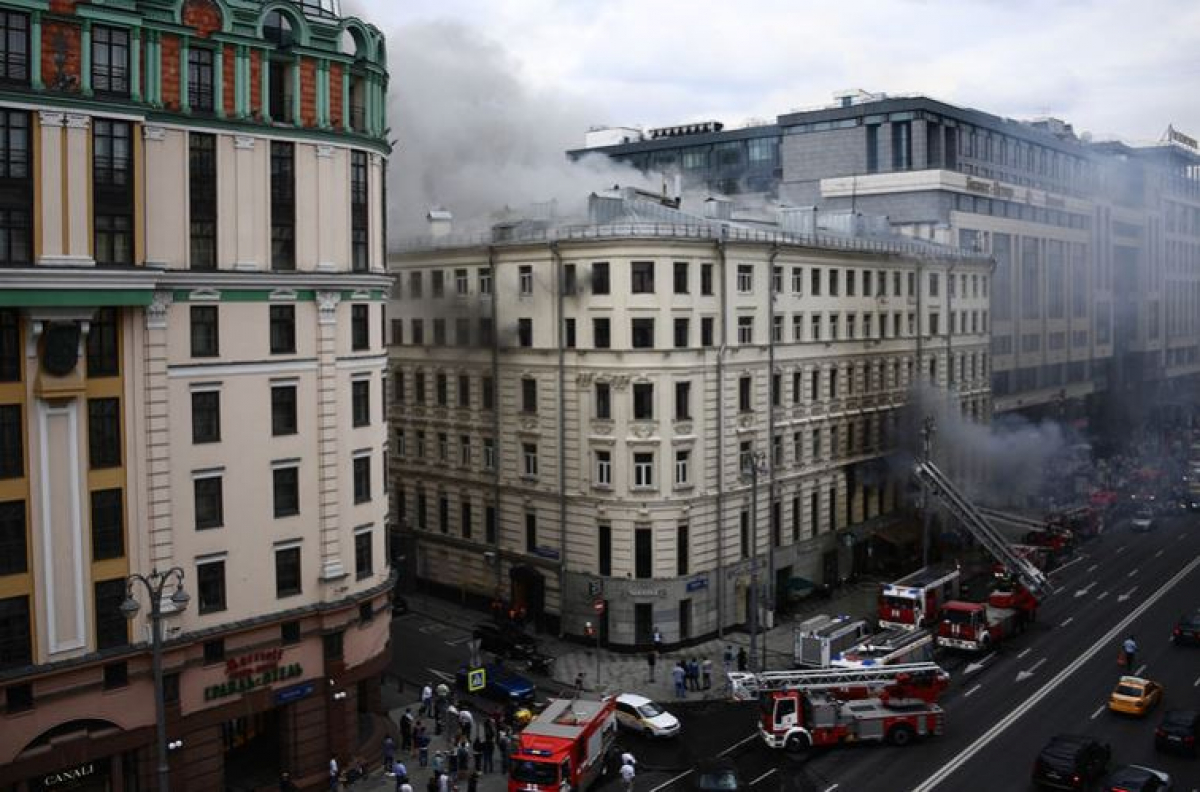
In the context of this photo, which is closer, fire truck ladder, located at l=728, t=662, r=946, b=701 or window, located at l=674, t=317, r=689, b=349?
fire truck ladder, located at l=728, t=662, r=946, b=701

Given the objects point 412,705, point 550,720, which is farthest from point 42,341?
point 412,705

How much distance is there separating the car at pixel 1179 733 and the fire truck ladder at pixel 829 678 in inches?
285

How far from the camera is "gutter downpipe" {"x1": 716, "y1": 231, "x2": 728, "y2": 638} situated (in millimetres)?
52406

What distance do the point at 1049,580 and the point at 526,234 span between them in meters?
35.4

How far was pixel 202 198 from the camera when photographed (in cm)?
3409

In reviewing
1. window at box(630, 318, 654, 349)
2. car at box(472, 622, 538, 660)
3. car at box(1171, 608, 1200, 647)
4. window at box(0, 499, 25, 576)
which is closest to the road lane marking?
car at box(1171, 608, 1200, 647)

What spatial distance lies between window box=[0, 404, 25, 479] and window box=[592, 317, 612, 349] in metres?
26.3

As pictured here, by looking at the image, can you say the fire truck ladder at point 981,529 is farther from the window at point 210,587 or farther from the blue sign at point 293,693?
the window at point 210,587

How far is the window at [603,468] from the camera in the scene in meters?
51.1

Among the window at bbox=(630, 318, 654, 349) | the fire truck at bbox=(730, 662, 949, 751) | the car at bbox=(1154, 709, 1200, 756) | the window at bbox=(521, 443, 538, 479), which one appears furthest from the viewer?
the window at bbox=(521, 443, 538, 479)

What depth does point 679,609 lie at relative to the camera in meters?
51.1

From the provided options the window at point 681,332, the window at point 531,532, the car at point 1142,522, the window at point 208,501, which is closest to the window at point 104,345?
the window at point 208,501


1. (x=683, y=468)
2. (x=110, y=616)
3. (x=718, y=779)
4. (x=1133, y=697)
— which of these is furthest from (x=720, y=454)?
(x=110, y=616)

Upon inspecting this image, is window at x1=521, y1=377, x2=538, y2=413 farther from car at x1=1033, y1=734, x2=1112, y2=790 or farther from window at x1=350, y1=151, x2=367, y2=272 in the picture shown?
car at x1=1033, y1=734, x2=1112, y2=790
